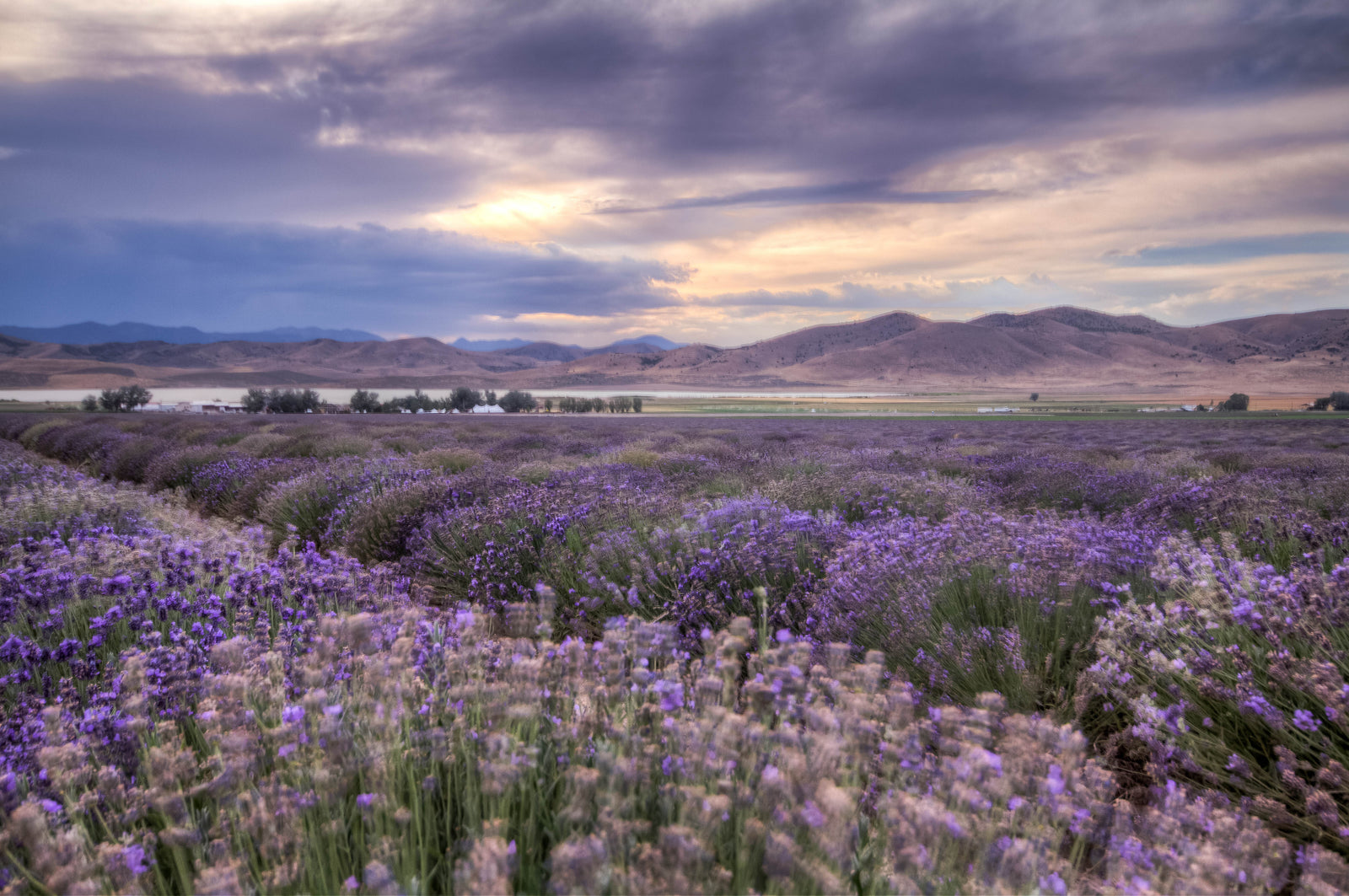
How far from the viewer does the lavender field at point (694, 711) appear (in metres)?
1.63

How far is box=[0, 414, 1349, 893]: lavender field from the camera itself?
1626 millimetres

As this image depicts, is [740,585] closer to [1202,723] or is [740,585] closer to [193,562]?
[1202,723]

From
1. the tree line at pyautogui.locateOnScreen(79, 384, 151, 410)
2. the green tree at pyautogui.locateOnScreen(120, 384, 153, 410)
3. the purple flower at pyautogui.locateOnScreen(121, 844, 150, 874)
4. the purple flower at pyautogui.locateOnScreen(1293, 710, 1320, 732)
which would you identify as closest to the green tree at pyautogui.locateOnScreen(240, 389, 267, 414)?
the green tree at pyautogui.locateOnScreen(120, 384, 153, 410)

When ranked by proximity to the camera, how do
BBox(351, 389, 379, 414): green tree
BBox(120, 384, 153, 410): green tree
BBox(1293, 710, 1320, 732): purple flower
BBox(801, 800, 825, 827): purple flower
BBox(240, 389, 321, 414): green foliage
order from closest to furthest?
BBox(801, 800, 825, 827): purple flower → BBox(1293, 710, 1320, 732): purple flower → BBox(120, 384, 153, 410): green tree → BBox(240, 389, 321, 414): green foliage → BBox(351, 389, 379, 414): green tree

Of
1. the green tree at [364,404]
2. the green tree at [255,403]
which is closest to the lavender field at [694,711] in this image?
the green tree at [255,403]

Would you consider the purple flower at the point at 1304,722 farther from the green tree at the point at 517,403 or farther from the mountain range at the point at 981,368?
the mountain range at the point at 981,368

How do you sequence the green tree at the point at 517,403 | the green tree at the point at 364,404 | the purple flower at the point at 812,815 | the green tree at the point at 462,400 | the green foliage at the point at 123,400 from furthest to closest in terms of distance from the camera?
1. the green tree at the point at 462,400
2. the green tree at the point at 517,403
3. the green tree at the point at 364,404
4. the green foliage at the point at 123,400
5. the purple flower at the point at 812,815

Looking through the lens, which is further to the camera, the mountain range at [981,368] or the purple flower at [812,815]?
the mountain range at [981,368]

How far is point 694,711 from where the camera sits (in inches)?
89.2

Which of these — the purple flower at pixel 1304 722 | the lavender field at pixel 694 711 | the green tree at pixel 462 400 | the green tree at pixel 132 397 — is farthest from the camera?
the green tree at pixel 462 400

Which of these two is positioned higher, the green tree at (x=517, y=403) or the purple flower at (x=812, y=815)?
the purple flower at (x=812, y=815)

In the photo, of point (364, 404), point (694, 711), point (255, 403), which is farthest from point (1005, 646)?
point (364, 404)

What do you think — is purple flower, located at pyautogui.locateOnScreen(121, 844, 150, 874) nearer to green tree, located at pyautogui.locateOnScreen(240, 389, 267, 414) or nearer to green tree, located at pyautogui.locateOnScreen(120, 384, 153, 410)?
green tree, located at pyautogui.locateOnScreen(240, 389, 267, 414)

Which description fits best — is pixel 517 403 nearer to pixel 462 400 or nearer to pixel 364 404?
pixel 462 400
